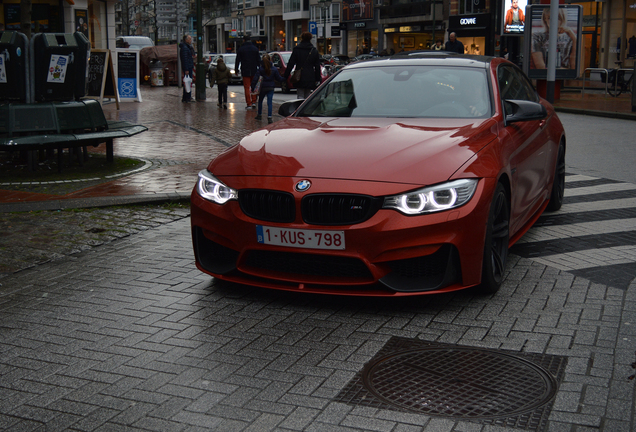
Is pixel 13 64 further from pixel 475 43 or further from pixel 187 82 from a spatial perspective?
pixel 475 43

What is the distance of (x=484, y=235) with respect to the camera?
14.9 feet

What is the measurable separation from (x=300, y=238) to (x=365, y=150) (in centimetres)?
74

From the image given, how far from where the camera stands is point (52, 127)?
938cm

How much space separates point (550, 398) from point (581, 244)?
10.3ft

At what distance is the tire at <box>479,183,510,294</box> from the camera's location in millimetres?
4648

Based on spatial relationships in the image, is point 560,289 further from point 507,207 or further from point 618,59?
point 618,59

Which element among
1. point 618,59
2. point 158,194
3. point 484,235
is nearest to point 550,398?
point 484,235

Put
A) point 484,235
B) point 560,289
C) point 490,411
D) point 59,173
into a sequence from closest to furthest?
point 490,411, point 484,235, point 560,289, point 59,173

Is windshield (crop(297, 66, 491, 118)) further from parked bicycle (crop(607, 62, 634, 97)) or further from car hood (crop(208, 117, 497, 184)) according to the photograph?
parked bicycle (crop(607, 62, 634, 97))

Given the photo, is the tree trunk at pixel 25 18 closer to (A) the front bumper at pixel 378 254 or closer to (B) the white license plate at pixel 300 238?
(A) the front bumper at pixel 378 254

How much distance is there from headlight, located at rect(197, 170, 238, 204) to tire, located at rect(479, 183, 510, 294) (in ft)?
5.13

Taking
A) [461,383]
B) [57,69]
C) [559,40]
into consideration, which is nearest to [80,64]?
[57,69]

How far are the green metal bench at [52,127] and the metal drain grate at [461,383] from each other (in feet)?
20.7

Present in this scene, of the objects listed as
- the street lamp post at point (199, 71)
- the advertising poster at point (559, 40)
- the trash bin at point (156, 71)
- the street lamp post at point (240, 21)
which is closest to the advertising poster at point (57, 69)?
the street lamp post at point (199, 71)
